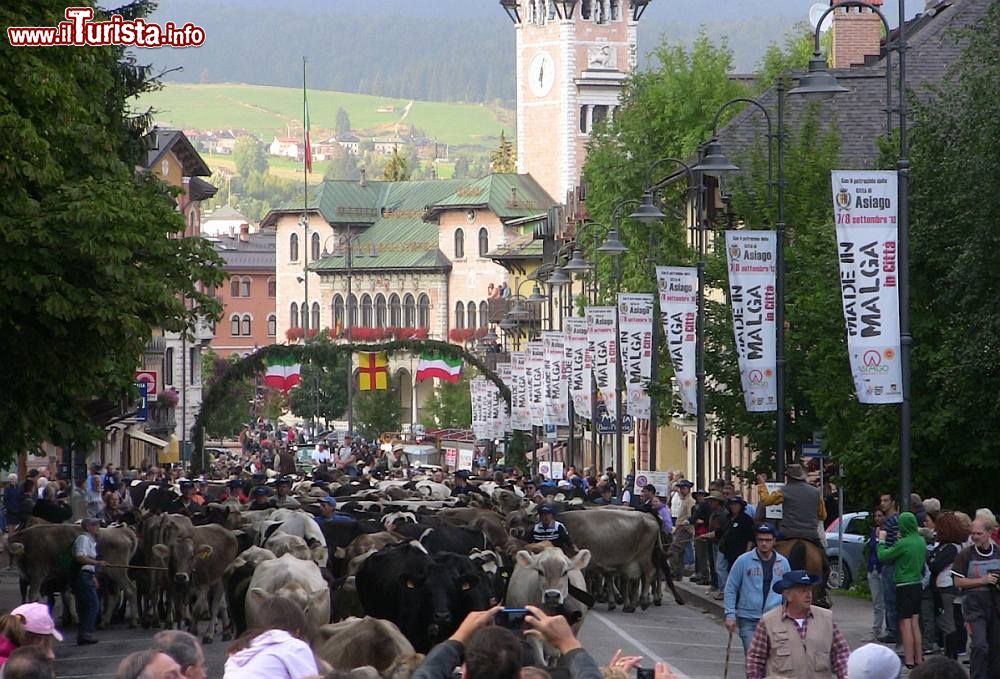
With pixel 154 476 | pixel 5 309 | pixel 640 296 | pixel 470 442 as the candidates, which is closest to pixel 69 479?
pixel 154 476

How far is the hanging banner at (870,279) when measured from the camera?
2384 centimetres

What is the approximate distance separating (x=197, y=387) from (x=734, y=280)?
283 ft

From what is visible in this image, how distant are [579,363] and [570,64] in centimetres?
12060

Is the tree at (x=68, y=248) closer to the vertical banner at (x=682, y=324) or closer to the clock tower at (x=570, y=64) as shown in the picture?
the vertical banner at (x=682, y=324)

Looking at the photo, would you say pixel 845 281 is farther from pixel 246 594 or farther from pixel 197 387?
pixel 197 387

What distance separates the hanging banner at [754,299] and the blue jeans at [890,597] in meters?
8.58

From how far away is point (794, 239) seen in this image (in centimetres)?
4253

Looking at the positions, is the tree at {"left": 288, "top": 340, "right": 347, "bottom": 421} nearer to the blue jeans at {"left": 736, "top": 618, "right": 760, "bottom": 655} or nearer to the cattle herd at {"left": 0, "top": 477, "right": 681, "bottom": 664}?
the cattle herd at {"left": 0, "top": 477, "right": 681, "bottom": 664}

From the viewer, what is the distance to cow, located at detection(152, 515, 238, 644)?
26656 millimetres

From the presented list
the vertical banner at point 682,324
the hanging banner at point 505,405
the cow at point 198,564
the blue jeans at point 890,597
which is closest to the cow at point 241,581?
the cow at point 198,564

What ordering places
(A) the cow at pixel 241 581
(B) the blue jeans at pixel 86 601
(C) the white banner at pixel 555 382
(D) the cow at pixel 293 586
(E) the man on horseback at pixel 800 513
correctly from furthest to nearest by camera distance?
1. (C) the white banner at pixel 555 382
2. (B) the blue jeans at pixel 86 601
3. (E) the man on horseback at pixel 800 513
4. (A) the cow at pixel 241 581
5. (D) the cow at pixel 293 586

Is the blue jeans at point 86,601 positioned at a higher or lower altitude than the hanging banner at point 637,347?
lower

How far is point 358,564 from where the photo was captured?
20.3m

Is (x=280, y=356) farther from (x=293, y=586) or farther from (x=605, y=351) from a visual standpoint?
(x=293, y=586)
